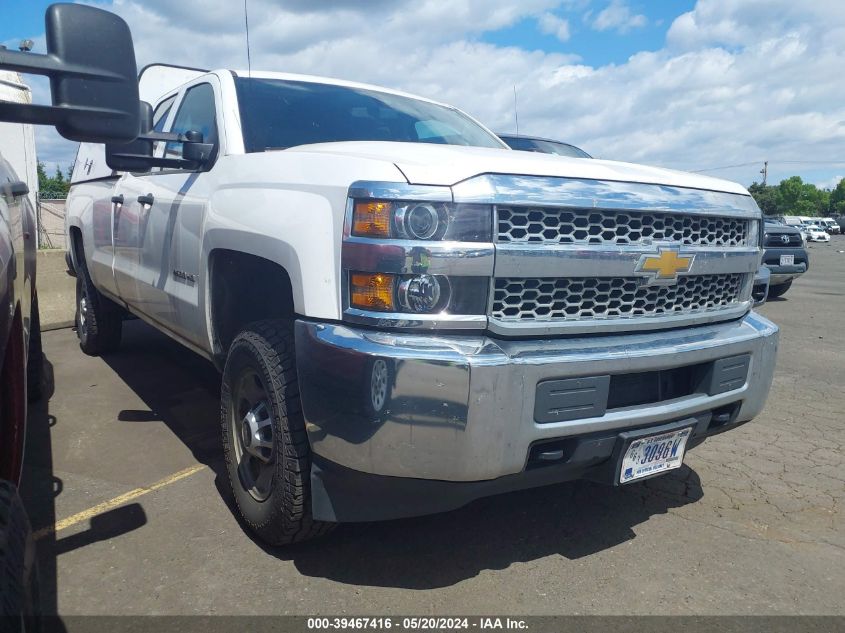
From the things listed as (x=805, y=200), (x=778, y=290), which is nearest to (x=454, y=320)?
(x=778, y=290)

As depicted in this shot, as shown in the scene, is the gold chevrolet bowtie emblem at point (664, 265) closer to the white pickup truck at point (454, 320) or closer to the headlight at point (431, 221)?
the white pickup truck at point (454, 320)

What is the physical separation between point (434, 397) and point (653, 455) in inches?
39.5

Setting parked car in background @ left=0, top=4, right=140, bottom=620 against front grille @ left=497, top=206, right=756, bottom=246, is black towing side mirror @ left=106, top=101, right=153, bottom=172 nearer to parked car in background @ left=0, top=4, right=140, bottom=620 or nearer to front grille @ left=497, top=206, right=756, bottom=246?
parked car in background @ left=0, top=4, right=140, bottom=620

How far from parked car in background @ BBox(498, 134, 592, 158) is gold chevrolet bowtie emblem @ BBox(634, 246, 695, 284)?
202 inches

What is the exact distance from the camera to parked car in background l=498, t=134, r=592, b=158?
25.6 ft

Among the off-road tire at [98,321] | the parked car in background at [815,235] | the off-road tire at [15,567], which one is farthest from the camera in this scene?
the parked car in background at [815,235]

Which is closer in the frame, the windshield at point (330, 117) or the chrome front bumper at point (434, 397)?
the chrome front bumper at point (434, 397)

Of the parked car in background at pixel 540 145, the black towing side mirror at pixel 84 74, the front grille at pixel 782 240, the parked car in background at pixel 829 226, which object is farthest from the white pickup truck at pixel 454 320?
the parked car in background at pixel 829 226

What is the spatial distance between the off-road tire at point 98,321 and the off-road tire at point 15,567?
4.49 m

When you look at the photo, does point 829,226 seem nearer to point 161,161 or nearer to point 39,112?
point 161,161

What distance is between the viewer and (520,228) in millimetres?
2275

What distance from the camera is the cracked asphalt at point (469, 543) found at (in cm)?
250

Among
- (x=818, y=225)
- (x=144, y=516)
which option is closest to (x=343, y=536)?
(x=144, y=516)

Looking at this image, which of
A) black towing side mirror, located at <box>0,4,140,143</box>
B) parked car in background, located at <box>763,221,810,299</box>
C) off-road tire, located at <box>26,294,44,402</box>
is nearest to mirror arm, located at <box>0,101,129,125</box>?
black towing side mirror, located at <box>0,4,140,143</box>
